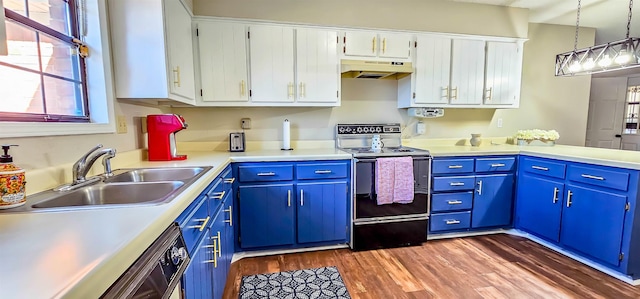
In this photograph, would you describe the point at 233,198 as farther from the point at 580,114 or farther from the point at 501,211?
the point at 580,114

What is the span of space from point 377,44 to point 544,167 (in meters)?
1.85

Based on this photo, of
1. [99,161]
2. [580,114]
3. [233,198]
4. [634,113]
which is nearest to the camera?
[99,161]

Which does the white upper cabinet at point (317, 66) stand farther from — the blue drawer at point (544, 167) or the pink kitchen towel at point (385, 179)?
the blue drawer at point (544, 167)

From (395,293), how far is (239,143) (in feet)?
5.98

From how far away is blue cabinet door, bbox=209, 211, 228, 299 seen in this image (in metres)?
1.58

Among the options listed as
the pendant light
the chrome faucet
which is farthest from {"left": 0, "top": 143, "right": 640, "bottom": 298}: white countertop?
the pendant light

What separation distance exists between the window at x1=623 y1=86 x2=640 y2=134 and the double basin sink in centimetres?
700

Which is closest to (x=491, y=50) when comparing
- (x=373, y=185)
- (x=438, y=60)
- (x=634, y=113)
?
(x=438, y=60)

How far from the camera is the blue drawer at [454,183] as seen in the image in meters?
2.70

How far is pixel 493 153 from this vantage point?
275 centimetres

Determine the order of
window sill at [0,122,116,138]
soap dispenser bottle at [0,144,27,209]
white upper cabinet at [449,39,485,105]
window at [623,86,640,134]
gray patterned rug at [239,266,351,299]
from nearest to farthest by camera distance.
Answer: soap dispenser bottle at [0,144,27,209] → window sill at [0,122,116,138] → gray patterned rug at [239,266,351,299] → white upper cabinet at [449,39,485,105] → window at [623,86,640,134]

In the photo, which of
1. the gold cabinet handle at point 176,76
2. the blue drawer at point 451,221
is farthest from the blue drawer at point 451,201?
the gold cabinet handle at point 176,76

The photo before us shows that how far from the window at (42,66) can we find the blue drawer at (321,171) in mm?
1437

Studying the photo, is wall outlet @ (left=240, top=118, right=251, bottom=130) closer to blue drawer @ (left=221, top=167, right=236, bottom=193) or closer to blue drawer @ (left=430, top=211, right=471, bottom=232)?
blue drawer @ (left=221, top=167, right=236, bottom=193)
